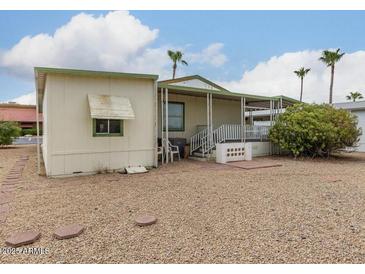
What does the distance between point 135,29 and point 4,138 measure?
13974 mm

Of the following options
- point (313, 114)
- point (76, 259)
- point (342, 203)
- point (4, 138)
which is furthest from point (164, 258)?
point (4, 138)

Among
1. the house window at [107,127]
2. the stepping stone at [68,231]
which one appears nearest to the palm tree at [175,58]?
the house window at [107,127]

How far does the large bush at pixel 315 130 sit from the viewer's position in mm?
9867

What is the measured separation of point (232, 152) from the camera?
9.66 metres

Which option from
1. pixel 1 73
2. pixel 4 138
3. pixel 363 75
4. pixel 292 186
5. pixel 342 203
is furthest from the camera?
pixel 363 75

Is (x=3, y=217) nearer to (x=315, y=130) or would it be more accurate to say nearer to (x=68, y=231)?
(x=68, y=231)

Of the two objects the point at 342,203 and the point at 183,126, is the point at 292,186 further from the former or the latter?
the point at 183,126

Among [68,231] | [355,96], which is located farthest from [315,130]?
[355,96]

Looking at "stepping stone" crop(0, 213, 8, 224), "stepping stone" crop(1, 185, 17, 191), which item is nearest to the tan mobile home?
"stepping stone" crop(1, 185, 17, 191)

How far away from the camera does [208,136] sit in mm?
10219

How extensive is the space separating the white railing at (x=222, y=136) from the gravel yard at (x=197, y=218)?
12.6 feet

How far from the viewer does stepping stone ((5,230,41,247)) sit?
2828mm

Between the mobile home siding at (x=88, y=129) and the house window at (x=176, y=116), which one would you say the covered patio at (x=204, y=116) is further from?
the mobile home siding at (x=88, y=129)

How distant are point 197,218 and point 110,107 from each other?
455cm
